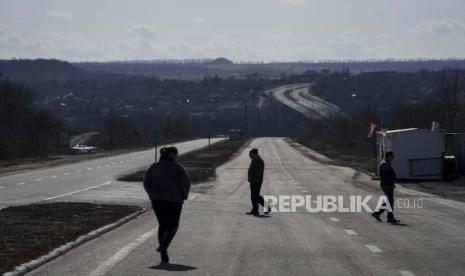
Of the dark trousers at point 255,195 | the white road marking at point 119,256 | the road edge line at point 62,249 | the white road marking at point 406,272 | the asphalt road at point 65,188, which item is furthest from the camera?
the asphalt road at point 65,188

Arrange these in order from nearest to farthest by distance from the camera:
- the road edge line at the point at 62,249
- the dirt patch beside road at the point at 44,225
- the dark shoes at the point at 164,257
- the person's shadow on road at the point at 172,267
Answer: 1. the road edge line at the point at 62,249
2. the person's shadow on road at the point at 172,267
3. the dark shoes at the point at 164,257
4. the dirt patch beside road at the point at 44,225

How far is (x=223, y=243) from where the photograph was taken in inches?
687

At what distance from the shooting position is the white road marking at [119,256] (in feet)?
44.6

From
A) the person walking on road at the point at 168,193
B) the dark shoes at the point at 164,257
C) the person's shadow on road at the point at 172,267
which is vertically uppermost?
the person walking on road at the point at 168,193

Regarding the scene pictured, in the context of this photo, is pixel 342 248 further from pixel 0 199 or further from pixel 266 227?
pixel 0 199

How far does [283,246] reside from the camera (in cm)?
1695

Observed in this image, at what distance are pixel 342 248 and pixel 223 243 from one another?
2172 millimetres

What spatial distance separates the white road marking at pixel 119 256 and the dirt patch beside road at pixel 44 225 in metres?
1.10

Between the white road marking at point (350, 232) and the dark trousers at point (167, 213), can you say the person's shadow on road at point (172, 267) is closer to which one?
the dark trousers at point (167, 213)

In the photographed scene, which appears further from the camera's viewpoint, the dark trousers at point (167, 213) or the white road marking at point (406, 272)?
the dark trousers at point (167, 213)

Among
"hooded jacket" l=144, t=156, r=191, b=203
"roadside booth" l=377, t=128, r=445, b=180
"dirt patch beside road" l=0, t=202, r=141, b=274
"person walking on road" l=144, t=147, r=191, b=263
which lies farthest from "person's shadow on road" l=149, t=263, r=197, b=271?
"roadside booth" l=377, t=128, r=445, b=180

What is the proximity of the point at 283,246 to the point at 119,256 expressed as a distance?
3053mm

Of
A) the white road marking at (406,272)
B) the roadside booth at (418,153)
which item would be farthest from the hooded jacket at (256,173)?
the roadside booth at (418,153)

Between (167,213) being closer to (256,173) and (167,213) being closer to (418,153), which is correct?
(256,173)
